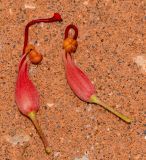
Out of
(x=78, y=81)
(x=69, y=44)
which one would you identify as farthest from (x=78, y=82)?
(x=69, y=44)

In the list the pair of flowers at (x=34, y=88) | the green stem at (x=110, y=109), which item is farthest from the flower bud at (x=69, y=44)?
the green stem at (x=110, y=109)

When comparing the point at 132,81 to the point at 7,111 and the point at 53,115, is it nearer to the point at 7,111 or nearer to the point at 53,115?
the point at 53,115

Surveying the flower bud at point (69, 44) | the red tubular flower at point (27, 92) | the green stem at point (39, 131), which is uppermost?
the flower bud at point (69, 44)

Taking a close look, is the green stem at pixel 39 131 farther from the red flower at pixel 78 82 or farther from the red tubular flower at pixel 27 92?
the red flower at pixel 78 82

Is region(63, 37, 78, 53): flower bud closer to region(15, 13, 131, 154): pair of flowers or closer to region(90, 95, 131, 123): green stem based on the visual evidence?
region(15, 13, 131, 154): pair of flowers

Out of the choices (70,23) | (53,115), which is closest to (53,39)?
(70,23)

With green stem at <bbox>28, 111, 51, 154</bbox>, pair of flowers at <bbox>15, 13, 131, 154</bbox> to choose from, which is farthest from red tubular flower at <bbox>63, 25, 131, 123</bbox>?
green stem at <bbox>28, 111, 51, 154</bbox>

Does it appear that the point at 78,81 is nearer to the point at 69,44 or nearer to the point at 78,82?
the point at 78,82

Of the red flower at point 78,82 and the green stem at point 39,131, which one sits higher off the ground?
the red flower at point 78,82
